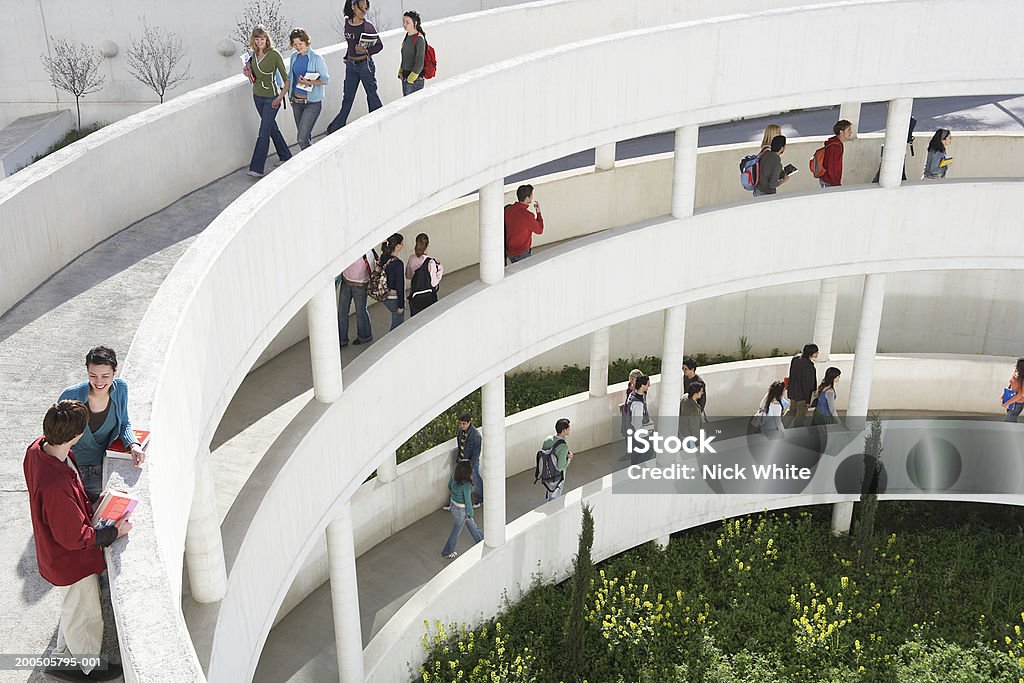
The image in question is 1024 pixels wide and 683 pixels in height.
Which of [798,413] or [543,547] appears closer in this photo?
[543,547]

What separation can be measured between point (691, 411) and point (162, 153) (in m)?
9.68

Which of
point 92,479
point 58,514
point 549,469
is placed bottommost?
point 549,469

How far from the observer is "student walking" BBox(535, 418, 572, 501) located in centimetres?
1870

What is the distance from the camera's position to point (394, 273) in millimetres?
15531

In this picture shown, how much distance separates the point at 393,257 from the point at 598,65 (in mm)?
3631

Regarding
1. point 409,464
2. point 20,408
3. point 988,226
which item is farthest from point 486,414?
point 988,226

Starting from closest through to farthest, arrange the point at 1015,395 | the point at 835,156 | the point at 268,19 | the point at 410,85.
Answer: the point at 410,85 → the point at 835,156 → the point at 1015,395 → the point at 268,19

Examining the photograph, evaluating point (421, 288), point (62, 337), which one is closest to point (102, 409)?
point (62, 337)

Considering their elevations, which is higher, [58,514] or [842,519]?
[58,514]

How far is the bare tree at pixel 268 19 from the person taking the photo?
36.4m

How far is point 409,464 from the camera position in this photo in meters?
19.2

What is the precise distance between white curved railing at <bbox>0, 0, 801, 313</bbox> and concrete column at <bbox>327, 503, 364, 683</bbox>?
450 centimetres

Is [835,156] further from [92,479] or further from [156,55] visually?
[156,55]

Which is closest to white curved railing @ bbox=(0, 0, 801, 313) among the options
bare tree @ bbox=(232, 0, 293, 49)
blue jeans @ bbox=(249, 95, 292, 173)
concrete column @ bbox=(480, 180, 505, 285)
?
blue jeans @ bbox=(249, 95, 292, 173)
